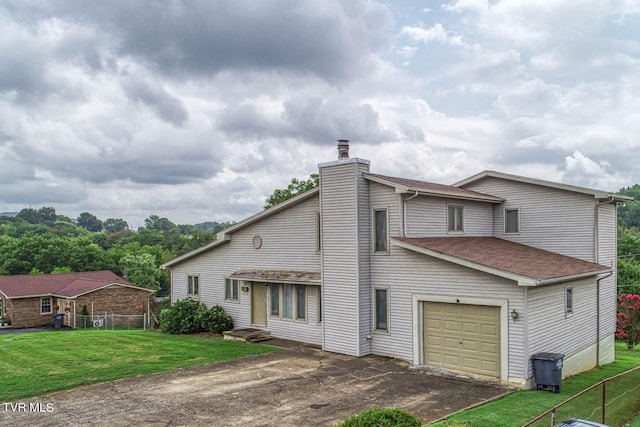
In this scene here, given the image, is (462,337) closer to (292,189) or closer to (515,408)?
(515,408)

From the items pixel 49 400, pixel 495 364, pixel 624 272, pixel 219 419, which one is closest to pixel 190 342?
pixel 49 400

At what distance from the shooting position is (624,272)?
35000mm

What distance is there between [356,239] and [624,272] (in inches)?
1102

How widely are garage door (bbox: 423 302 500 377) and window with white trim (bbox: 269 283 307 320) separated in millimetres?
5260

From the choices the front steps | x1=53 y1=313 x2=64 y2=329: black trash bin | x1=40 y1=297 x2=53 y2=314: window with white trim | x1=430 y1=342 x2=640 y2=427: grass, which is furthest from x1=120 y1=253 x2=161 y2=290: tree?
x1=430 y1=342 x2=640 y2=427: grass

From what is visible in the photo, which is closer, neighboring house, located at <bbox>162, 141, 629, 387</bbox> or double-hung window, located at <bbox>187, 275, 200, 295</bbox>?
neighboring house, located at <bbox>162, 141, 629, 387</bbox>

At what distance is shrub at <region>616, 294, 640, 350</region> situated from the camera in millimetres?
23156

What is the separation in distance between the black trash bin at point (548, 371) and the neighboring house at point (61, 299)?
30961mm

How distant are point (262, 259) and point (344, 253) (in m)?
4.95

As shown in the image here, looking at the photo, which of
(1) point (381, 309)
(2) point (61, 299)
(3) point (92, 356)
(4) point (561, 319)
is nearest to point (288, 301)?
(1) point (381, 309)

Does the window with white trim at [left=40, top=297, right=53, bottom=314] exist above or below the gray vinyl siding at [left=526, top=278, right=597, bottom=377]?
below

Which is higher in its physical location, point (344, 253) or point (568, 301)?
point (344, 253)

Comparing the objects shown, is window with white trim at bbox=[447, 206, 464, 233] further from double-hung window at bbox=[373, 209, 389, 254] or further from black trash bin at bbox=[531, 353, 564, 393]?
black trash bin at bbox=[531, 353, 564, 393]

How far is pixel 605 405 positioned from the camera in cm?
1098
